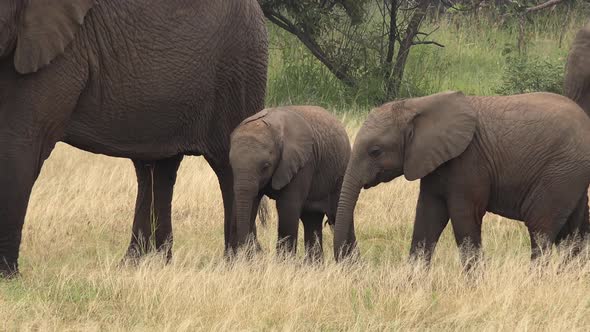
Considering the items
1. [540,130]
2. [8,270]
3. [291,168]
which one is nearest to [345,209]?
[291,168]

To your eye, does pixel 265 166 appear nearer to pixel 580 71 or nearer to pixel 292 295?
pixel 292 295

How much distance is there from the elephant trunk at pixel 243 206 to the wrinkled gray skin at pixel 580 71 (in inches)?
83.9

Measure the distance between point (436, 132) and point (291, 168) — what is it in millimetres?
1075

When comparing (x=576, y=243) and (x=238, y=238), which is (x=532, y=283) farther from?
(x=238, y=238)

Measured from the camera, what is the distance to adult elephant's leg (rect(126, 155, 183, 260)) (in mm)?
9266

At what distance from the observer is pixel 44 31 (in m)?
7.65

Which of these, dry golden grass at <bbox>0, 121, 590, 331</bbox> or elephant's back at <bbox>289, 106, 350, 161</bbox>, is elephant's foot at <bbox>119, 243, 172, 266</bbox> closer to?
dry golden grass at <bbox>0, 121, 590, 331</bbox>

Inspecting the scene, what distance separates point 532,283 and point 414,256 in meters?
0.92

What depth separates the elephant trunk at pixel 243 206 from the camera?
820 cm

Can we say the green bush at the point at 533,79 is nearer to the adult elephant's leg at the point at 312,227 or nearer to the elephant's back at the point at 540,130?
the adult elephant's leg at the point at 312,227

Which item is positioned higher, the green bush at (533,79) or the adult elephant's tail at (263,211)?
the green bush at (533,79)

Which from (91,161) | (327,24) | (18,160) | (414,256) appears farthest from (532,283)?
(327,24)

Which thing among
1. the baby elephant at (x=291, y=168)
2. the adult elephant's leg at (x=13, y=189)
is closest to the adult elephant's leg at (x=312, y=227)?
the baby elephant at (x=291, y=168)

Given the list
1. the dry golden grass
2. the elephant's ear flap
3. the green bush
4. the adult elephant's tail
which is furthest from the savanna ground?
the green bush
